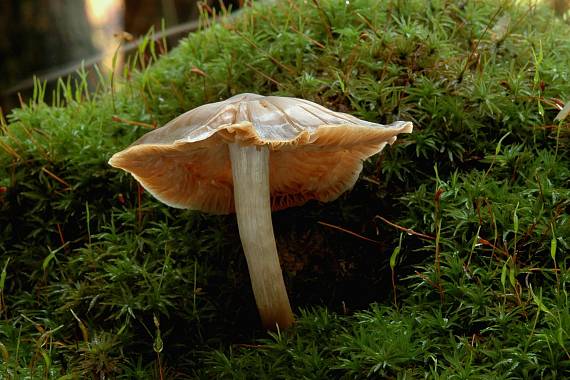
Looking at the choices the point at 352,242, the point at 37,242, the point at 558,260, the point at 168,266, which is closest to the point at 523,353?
the point at 558,260

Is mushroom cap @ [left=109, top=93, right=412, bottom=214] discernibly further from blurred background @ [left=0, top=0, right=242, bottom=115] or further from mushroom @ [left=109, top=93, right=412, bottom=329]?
blurred background @ [left=0, top=0, right=242, bottom=115]

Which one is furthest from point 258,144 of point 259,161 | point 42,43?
point 42,43

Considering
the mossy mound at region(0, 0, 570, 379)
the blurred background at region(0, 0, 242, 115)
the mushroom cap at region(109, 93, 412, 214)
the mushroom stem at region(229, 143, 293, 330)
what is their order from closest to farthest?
the mushroom cap at region(109, 93, 412, 214)
the mossy mound at region(0, 0, 570, 379)
the mushroom stem at region(229, 143, 293, 330)
the blurred background at region(0, 0, 242, 115)

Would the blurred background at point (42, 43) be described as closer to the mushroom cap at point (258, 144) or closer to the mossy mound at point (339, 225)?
the mossy mound at point (339, 225)

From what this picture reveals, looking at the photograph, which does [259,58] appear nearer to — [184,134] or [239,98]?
[239,98]

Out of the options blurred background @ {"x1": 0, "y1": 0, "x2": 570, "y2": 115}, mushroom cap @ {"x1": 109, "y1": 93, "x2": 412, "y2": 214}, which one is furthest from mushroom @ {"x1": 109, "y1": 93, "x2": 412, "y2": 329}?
blurred background @ {"x1": 0, "y1": 0, "x2": 570, "y2": 115}

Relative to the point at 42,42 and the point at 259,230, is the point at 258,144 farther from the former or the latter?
the point at 42,42
